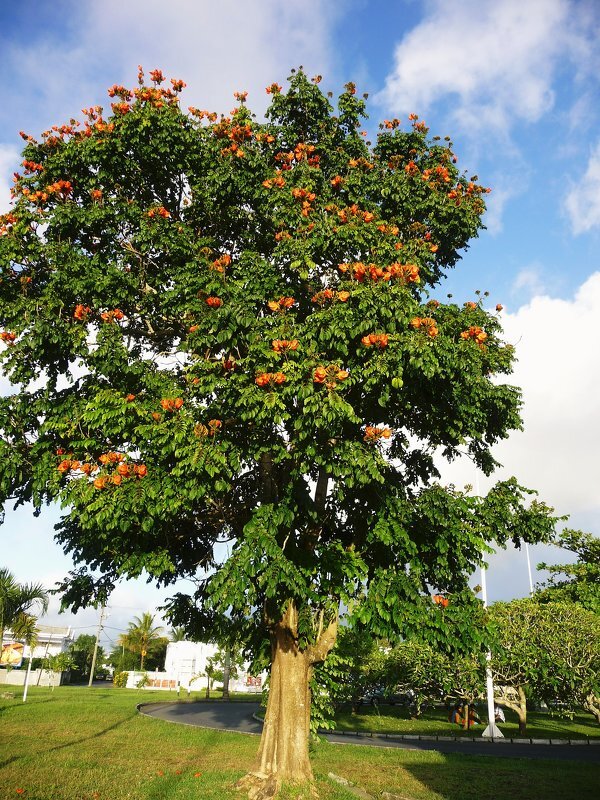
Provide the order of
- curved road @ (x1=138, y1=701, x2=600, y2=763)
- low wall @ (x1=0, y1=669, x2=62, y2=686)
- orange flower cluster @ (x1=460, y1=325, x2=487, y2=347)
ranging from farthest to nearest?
low wall @ (x1=0, y1=669, x2=62, y2=686) → curved road @ (x1=138, y1=701, x2=600, y2=763) → orange flower cluster @ (x1=460, y1=325, x2=487, y2=347)

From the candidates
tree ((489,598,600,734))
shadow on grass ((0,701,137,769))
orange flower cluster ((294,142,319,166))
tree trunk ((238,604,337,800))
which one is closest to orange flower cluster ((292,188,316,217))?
orange flower cluster ((294,142,319,166))

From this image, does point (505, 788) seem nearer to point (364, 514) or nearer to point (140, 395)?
point (364, 514)

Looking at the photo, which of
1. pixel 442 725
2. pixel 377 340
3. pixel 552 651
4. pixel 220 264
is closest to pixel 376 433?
pixel 377 340

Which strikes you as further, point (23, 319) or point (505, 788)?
point (505, 788)

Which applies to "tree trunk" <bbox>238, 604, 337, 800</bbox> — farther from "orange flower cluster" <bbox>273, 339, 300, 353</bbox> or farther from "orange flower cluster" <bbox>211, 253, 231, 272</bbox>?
"orange flower cluster" <bbox>211, 253, 231, 272</bbox>

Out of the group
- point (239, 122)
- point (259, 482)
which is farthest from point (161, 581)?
point (239, 122)

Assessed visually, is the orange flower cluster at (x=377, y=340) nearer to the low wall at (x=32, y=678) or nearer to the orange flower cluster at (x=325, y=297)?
the orange flower cluster at (x=325, y=297)

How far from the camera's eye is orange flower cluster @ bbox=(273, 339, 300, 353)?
8.73 m

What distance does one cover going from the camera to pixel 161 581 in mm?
12633

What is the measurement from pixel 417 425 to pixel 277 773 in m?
6.98

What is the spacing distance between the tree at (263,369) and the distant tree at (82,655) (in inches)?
2396

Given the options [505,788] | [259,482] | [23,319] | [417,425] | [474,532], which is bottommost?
[505,788]

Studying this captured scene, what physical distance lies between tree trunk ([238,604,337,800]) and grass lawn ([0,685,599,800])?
1.66ft

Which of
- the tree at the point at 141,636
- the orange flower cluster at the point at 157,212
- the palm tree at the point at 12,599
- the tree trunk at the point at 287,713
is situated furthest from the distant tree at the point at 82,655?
the orange flower cluster at the point at 157,212
